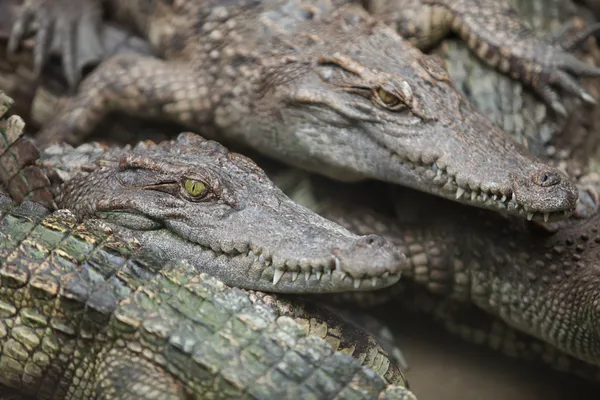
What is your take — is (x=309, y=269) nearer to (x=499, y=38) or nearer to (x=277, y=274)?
(x=277, y=274)

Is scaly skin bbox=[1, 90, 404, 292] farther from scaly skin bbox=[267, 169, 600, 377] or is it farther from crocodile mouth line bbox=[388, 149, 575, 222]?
scaly skin bbox=[267, 169, 600, 377]

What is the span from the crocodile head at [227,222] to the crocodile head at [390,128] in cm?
47

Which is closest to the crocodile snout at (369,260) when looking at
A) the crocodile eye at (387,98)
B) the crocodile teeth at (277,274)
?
the crocodile teeth at (277,274)

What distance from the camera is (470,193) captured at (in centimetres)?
256

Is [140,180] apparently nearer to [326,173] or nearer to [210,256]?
[210,256]

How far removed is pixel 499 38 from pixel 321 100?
3.09ft

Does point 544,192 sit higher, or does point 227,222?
point 544,192

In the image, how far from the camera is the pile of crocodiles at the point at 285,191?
2143 millimetres

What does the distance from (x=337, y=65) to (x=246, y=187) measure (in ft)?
2.35

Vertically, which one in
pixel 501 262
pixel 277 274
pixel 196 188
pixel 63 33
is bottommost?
pixel 501 262

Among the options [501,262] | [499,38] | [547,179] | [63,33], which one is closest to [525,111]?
[499,38]

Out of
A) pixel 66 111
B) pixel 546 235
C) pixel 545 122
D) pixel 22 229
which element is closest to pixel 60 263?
pixel 22 229

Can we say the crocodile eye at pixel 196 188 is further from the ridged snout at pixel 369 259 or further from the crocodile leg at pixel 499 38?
the crocodile leg at pixel 499 38

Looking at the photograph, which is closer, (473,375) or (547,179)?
(547,179)
